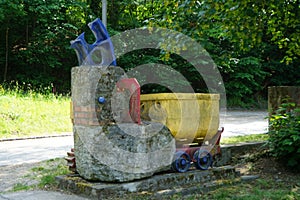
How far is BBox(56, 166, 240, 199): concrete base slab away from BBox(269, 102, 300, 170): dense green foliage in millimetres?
1104

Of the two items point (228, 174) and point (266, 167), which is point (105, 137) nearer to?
point (228, 174)

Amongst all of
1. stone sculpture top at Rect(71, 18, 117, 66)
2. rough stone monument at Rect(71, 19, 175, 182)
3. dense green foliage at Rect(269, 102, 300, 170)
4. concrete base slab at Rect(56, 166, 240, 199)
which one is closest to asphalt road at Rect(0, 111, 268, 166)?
dense green foliage at Rect(269, 102, 300, 170)

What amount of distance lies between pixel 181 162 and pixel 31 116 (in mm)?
8663

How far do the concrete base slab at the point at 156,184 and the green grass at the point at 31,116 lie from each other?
23.1 ft

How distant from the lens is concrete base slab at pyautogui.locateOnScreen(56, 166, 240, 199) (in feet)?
16.8

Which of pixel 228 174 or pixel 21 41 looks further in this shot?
pixel 21 41

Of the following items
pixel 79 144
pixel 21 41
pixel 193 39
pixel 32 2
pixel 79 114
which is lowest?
pixel 79 144

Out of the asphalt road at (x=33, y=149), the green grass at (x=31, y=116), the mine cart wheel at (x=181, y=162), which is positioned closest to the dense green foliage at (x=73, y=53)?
the green grass at (x=31, y=116)

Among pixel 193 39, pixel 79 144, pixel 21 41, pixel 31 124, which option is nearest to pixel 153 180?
pixel 79 144

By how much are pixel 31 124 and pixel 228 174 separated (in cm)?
830

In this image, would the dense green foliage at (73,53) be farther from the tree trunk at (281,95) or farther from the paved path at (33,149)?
the tree trunk at (281,95)

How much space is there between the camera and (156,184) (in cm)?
546

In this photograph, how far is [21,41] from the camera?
22.5 metres

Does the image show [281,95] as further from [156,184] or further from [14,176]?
[14,176]
